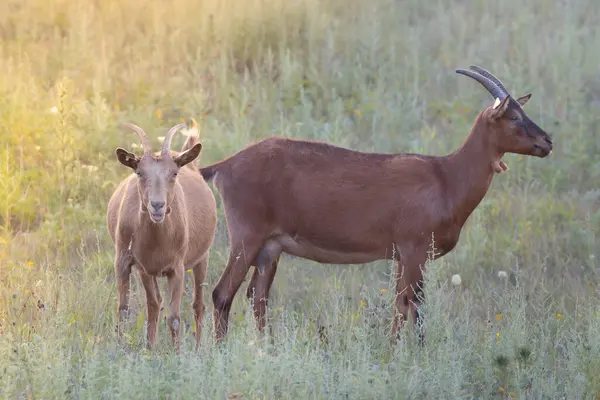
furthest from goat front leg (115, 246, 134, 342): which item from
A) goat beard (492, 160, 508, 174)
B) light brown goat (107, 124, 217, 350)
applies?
goat beard (492, 160, 508, 174)

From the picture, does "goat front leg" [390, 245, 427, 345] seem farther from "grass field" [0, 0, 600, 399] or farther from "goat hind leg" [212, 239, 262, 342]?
"goat hind leg" [212, 239, 262, 342]

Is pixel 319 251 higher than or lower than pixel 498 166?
lower

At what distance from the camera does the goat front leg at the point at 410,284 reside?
8.90 meters

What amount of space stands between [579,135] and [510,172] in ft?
2.91

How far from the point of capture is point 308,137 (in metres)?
12.4

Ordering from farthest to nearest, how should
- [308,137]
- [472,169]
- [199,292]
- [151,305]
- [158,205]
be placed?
[308,137] < [199,292] < [472,169] < [151,305] < [158,205]

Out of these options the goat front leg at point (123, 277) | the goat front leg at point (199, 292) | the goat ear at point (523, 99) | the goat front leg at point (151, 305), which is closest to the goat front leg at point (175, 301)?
the goat front leg at point (151, 305)

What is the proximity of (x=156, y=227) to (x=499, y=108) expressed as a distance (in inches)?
115

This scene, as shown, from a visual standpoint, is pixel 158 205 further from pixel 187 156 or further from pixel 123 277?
pixel 123 277

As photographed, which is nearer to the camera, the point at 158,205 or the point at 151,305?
the point at 158,205

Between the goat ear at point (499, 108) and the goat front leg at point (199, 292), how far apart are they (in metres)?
2.71

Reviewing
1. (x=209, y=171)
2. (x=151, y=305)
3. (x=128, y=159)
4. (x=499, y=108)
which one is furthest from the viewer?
(x=209, y=171)

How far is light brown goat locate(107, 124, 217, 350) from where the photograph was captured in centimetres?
795

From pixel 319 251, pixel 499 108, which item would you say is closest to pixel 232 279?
pixel 319 251
